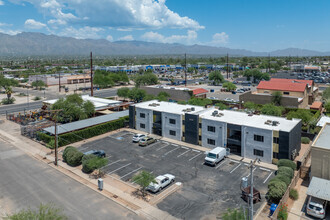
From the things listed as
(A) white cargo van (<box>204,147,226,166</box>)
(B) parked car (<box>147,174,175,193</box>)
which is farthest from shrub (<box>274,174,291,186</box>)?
(B) parked car (<box>147,174,175,193</box>)

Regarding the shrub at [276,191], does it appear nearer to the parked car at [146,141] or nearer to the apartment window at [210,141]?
the apartment window at [210,141]

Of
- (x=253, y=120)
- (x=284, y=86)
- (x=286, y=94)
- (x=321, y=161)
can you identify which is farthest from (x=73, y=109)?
(x=284, y=86)

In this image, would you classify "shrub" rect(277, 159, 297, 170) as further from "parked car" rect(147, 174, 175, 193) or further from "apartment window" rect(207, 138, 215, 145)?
"parked car" rect(147, 174, 175, 193)

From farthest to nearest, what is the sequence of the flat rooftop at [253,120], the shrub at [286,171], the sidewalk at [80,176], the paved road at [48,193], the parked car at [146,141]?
the parked car at [146,141] < the flat rooftop at [253,120] < the shrub at [286,171] < the paved road at [48,193] < the sidewalk at [80,176]

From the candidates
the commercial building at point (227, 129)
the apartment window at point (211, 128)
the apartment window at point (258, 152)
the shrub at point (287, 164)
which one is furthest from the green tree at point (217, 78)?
the shrub at point (287, 164)

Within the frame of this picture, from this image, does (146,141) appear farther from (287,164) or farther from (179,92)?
(179,92)

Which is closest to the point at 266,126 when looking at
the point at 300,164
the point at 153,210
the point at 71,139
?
the point at 300,164

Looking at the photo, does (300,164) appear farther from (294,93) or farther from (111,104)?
(111,104)
